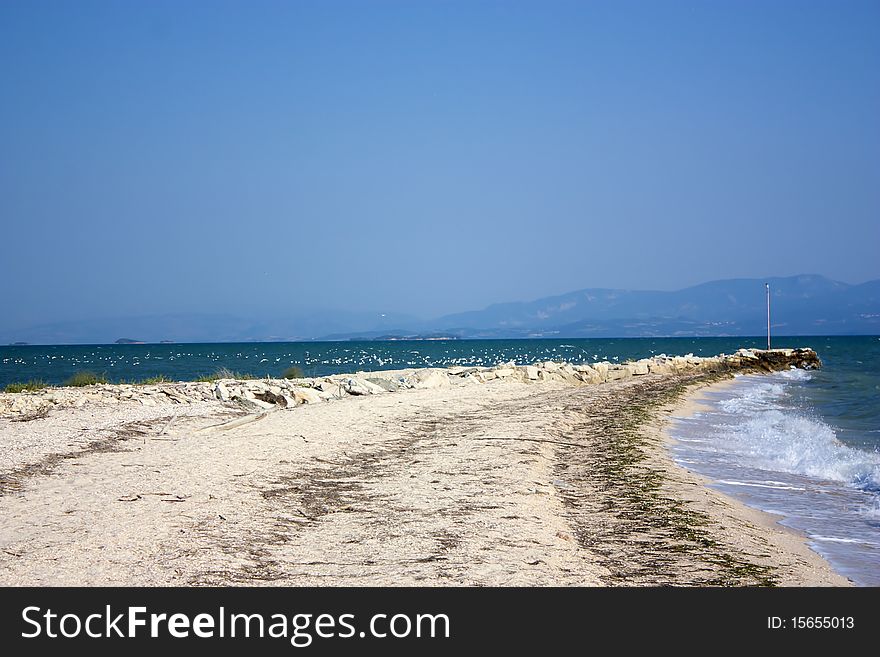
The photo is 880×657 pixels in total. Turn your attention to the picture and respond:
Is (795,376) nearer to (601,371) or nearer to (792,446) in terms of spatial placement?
(601,371)

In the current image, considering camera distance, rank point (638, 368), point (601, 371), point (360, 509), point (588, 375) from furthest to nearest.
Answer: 1. point (638, 368)
2. point (601, 371)
3. point (588, 375)
4. point (360, 509)

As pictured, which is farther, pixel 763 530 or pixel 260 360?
pixel 260 360

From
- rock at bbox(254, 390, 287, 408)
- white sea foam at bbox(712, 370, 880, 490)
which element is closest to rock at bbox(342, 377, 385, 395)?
rock at bbox(254, 390, 287, 408)

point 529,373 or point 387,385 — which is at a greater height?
point 387,385

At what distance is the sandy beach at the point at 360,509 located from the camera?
197 inches

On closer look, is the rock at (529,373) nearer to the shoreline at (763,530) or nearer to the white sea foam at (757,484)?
the shoreline at (763,530)

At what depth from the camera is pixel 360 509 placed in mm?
6910

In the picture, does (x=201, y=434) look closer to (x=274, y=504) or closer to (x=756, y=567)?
(x=274, y=504)

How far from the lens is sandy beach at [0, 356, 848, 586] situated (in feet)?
16.4

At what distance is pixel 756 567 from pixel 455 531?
6.99ft

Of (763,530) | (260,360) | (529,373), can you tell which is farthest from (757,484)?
(260,360)
